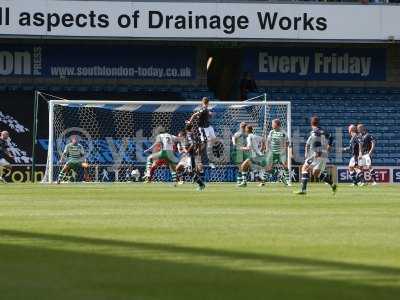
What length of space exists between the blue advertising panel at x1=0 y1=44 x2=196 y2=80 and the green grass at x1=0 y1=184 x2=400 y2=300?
26228mm

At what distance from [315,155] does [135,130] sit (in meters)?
15.7

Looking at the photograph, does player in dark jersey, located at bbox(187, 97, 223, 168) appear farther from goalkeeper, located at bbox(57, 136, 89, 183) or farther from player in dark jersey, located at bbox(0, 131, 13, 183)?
player in dark jersey, located at bbox(0, 131, 13, 183)

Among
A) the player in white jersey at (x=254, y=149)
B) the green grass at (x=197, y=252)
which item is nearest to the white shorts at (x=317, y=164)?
the player in white jersey at (x=254, y=149)

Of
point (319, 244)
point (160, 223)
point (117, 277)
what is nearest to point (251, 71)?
point (160, 223)

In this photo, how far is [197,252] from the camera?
11203 millimetres

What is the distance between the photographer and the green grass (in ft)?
27.2

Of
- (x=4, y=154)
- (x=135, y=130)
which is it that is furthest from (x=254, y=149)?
(x=4, y=154)

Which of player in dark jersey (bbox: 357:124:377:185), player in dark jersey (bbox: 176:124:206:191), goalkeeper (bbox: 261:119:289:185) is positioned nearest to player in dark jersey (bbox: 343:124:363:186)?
player in dark jersey (bbox: 357:124:377:185)

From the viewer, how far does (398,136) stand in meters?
46.5

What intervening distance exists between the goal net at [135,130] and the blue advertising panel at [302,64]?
530cm

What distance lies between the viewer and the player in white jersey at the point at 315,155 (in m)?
26.6

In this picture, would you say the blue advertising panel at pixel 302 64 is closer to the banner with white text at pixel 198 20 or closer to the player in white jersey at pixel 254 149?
the banner with white text at pixel 198 20

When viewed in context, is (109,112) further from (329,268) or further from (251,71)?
(329,268)

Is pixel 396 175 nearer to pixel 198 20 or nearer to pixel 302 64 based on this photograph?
pixel 302 64
